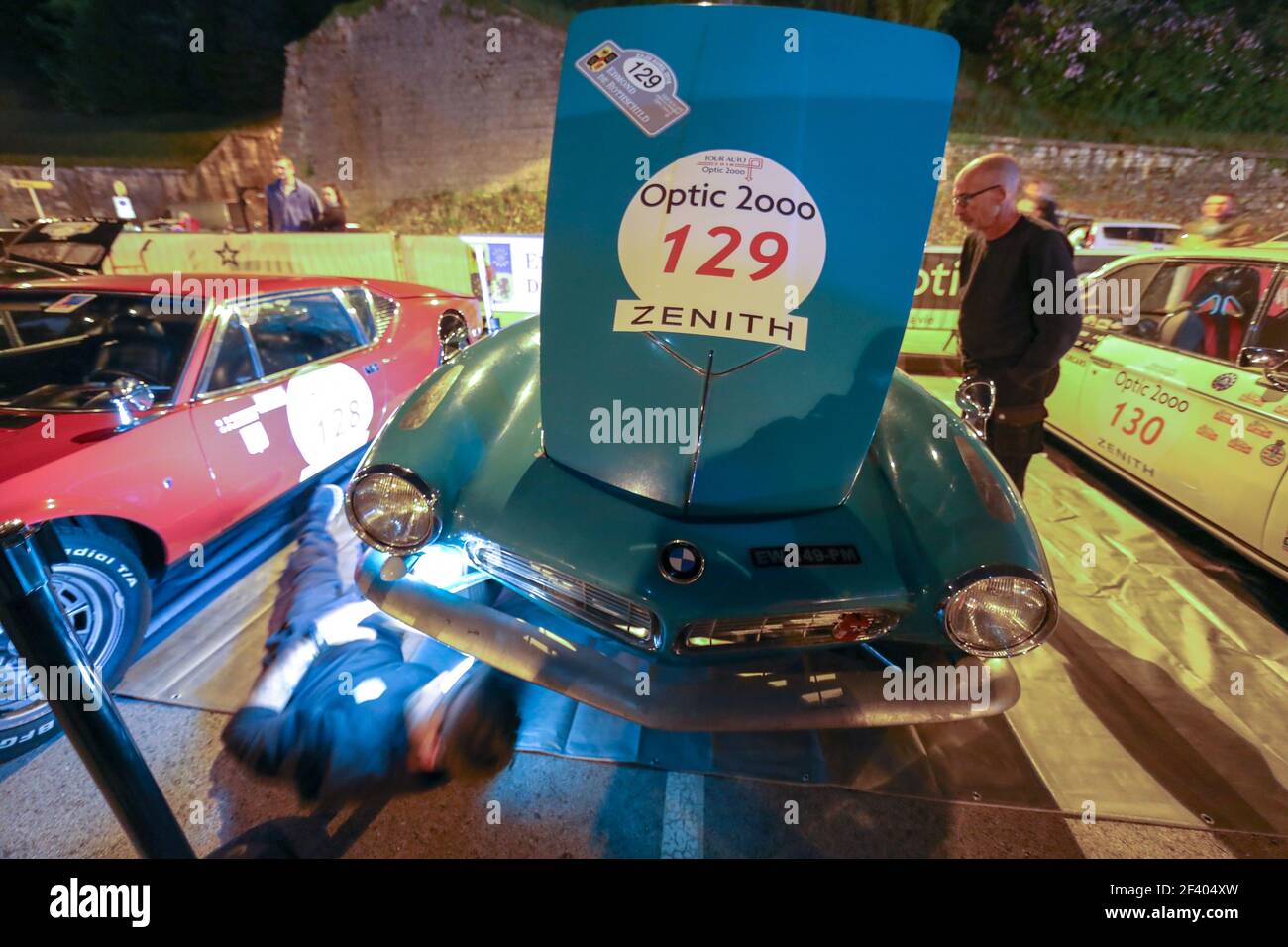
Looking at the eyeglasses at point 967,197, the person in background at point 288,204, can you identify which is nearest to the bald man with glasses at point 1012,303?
the eyeglasses at point 967,197

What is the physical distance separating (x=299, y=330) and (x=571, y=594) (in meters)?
2.60

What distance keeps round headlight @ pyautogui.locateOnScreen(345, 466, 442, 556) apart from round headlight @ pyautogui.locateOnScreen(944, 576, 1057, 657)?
5.32ft

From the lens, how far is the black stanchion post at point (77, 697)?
1.21 metres

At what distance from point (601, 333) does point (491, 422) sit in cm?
57

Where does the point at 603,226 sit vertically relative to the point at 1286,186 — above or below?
below

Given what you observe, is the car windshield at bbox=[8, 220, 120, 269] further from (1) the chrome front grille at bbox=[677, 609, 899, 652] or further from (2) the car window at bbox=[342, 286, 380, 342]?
(1) the chrome front grille at bbox=[677, 609, 899, 652]

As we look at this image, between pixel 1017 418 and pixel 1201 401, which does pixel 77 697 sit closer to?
pixel 1017 418

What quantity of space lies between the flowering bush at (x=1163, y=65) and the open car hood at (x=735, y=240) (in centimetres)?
2062

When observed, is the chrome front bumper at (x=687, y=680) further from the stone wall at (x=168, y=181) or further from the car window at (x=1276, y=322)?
the stone wall at (x=168, y=181)

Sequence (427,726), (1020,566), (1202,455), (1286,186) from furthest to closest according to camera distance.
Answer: (1286,186), (1202,455), (427,726), (1020,566)

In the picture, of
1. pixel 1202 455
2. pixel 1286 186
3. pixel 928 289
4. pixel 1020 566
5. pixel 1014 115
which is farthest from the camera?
pixel 1014 115

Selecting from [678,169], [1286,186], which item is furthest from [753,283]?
[1286,186]
